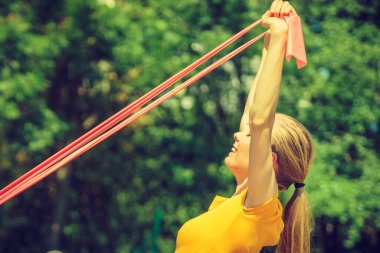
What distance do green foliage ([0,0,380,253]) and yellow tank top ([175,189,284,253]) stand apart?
606 centimetres

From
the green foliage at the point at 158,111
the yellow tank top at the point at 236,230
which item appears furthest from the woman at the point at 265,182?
the green foliage at the point at 158,111

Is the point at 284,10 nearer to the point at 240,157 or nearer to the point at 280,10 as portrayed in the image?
the point at 280,10

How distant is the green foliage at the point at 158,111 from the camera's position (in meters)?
9.87

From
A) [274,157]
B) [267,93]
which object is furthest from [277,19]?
[274,157]

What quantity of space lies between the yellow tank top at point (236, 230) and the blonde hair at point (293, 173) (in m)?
0.10

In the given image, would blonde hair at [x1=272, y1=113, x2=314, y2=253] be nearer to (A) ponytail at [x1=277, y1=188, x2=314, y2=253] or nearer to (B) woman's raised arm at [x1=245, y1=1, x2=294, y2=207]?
(A) ponytail at [x1=277, y1=188, x2=314, y2=253]

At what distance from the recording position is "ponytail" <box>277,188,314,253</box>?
2943 millimetres

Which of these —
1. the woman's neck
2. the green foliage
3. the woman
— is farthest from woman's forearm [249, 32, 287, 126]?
the green foliage

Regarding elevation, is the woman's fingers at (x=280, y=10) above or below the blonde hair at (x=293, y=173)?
above

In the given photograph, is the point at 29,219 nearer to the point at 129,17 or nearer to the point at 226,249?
the point at 129,17

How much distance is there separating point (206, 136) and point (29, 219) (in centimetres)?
311

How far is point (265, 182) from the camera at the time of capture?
2.72 metres

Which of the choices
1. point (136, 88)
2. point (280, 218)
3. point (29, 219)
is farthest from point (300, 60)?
point (29, 219)

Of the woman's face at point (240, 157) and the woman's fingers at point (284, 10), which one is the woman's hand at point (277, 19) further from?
the woman's face at point (240, 157)
